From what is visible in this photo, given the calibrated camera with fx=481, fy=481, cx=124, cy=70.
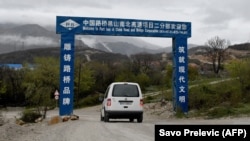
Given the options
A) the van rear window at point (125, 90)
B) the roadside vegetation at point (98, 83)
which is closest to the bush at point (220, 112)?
the roadside vegetation at point (98, 83)

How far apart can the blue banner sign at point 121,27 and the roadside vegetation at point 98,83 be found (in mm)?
6355

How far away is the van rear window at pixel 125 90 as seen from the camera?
900 inches

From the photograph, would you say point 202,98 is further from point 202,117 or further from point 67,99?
point 67,99

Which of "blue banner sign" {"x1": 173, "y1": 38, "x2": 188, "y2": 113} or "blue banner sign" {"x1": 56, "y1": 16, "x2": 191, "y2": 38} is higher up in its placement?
"blue banner sign" {"x1": 56, "y1": 16, "x2": 191, "y2": 38}

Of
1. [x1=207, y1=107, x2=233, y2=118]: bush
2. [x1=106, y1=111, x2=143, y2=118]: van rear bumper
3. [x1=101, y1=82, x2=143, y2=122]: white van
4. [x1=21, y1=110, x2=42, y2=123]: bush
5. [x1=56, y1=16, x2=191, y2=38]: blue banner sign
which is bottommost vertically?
[x1=21, y1=110, x2=42, y2=123]: bush

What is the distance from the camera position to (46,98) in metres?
53.8

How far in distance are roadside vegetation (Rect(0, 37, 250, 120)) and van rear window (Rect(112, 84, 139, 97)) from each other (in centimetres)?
1317

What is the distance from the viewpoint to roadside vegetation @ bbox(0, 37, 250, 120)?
128 ft

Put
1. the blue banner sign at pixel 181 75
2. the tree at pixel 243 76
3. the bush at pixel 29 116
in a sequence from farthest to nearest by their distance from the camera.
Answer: the bush at pixel 29 116, the tree at pixel 243 76, the blue banner sign at pixel 181 75

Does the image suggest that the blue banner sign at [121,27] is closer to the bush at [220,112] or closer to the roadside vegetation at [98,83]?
the bush at [220,112]

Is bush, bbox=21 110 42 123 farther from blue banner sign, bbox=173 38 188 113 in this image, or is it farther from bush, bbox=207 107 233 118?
bush, bbox=207 107 233 118

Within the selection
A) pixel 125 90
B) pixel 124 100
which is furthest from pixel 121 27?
pixel 124 100

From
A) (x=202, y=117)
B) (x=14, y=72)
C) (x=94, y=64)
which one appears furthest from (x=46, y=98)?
(x=94, y=64)

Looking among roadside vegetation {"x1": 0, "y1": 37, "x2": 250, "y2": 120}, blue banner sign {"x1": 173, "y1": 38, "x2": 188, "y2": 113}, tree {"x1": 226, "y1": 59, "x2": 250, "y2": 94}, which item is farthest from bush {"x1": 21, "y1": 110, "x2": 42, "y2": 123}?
tree {"x1": 226, "y1": 59, "x2": 250, "y2": 94}
